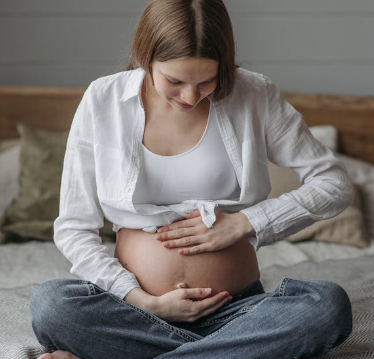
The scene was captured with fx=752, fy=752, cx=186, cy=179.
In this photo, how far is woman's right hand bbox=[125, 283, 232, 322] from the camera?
1.47 metres

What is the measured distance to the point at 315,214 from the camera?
1.57m

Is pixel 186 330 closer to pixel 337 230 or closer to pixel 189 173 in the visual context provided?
pixel 189 173

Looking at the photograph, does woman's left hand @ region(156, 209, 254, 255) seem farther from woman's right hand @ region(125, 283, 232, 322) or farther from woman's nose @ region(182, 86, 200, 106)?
woman's nose @ region(182, 86, 200, 106)

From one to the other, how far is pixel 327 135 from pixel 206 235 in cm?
127

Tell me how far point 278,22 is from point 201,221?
149cm

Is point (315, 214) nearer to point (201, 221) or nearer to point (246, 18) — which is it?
point (201, 221)

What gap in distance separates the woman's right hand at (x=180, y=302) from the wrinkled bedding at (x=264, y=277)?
233 mm

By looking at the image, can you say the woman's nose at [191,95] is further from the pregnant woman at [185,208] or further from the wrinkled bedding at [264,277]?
the wrinkled bedding at [264,277]

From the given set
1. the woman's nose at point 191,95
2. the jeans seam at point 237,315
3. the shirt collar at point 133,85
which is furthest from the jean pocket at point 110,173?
the jeans seam at point 237,315

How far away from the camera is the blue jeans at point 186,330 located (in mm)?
1392

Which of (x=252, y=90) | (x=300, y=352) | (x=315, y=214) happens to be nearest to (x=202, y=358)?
(x=300, y=352)

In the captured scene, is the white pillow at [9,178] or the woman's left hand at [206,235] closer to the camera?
the woman's left hand at [206,235]

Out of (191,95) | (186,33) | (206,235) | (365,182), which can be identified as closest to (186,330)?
(206,235)

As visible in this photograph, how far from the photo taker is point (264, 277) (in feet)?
6.78
